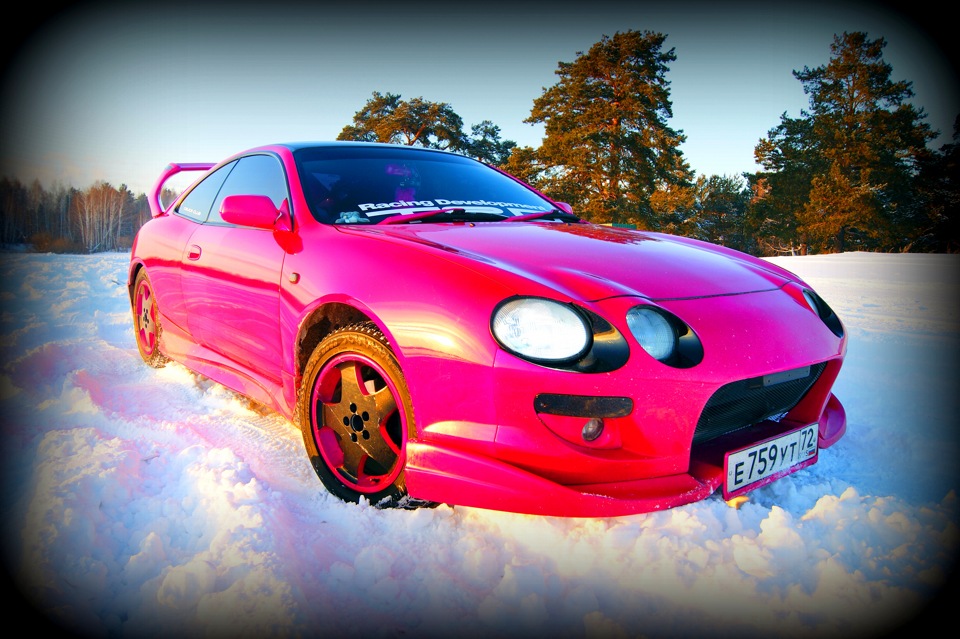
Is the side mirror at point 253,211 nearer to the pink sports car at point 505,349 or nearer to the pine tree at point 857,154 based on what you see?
the pink sports car at point 505,349

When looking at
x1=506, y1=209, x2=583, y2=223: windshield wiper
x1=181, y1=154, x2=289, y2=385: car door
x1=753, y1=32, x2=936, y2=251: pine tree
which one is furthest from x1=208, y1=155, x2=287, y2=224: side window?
x1=753, y1=32, x2=936, y2=251: pine tree

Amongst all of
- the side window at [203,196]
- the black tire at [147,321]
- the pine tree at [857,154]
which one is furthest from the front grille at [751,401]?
the pine tree at [857,154]

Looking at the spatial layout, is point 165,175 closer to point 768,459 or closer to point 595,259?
point 595,259

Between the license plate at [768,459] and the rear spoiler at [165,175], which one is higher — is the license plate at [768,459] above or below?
below

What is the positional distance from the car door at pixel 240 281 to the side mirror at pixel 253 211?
9 centimetres

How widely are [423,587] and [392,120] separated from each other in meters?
22.8

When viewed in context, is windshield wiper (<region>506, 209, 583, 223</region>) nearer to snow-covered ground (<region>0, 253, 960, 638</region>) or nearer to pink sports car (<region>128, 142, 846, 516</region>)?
pink sports car (<region>128, 142, 846, 516</region>)

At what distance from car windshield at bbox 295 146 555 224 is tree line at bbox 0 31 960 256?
20.1 metres

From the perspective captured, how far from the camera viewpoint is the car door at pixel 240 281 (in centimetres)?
250

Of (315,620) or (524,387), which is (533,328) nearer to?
(524,387)

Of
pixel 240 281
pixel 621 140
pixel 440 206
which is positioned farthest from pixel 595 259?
pixel 621 140

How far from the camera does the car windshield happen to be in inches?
101

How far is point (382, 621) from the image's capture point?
1.54 metres

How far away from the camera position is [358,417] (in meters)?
2.09
